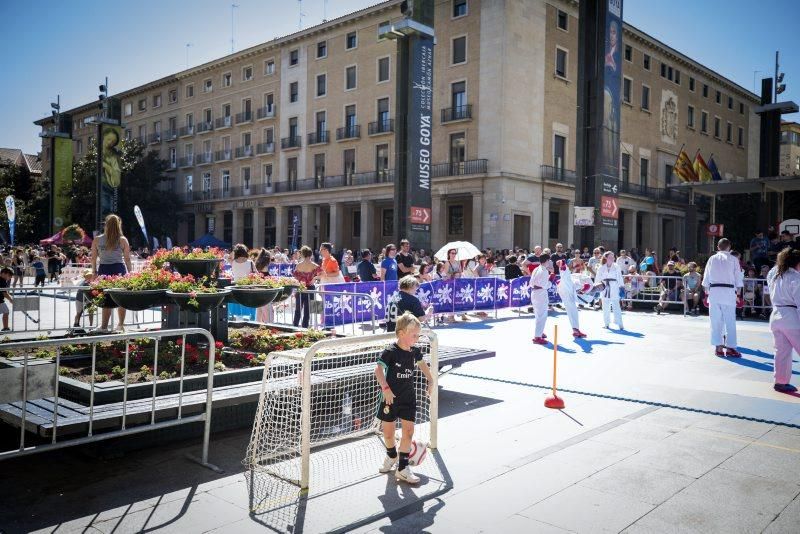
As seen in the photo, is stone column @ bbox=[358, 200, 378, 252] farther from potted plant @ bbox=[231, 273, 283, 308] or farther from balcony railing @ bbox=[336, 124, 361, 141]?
potted plant @ bbox=[231, 273, 283, 308]

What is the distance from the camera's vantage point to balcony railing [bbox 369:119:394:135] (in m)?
42.8

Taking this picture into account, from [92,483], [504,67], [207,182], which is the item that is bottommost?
[92,483]

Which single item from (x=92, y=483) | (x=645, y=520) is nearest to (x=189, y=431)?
(x=92, y=483)

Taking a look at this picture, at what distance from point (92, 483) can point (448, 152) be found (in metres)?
36.6

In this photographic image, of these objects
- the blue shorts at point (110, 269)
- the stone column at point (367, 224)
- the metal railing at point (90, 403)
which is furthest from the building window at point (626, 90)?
the metal railing at point (90, 403)

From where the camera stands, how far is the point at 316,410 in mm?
6078

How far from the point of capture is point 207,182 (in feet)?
192

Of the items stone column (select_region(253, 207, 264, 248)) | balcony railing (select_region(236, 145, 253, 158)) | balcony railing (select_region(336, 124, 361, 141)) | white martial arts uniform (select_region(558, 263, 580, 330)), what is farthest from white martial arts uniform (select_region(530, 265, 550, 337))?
balcony railing (select_region(236, 145, 253, 158))

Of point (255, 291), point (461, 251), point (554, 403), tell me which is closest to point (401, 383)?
point (554, 403)

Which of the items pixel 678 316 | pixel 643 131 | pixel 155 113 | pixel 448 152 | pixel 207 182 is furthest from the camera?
pixel 155 113

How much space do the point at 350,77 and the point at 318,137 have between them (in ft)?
16.9

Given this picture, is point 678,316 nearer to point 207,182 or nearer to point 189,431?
point 189,431

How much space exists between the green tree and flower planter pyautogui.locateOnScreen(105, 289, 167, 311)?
51.8 meters

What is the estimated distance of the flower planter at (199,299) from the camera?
23.0ft
